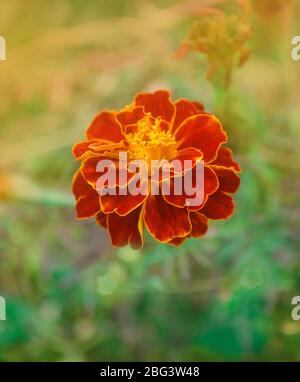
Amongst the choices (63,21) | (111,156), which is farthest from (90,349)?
(63,21)

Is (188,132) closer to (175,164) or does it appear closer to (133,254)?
(175,164)

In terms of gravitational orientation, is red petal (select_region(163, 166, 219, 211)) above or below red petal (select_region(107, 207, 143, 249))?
above

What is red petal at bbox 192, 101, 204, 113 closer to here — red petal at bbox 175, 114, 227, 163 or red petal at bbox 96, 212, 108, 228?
red petal at bbox 175, 114, 227, 163

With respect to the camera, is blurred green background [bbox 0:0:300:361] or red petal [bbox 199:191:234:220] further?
blurred green background [bbox 0:0:300:361]

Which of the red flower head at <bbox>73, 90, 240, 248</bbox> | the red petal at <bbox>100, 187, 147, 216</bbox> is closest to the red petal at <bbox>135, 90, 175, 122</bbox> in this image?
the red flower head at <bbox>73, 90, 240, 248</bbox>

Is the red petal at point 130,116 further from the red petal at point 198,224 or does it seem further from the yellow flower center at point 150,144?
the red petal at point 198,224

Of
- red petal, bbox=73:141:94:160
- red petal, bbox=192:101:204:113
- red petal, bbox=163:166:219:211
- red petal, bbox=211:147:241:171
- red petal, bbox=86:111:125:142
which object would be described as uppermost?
red petal, bbox=192:101:204:113
